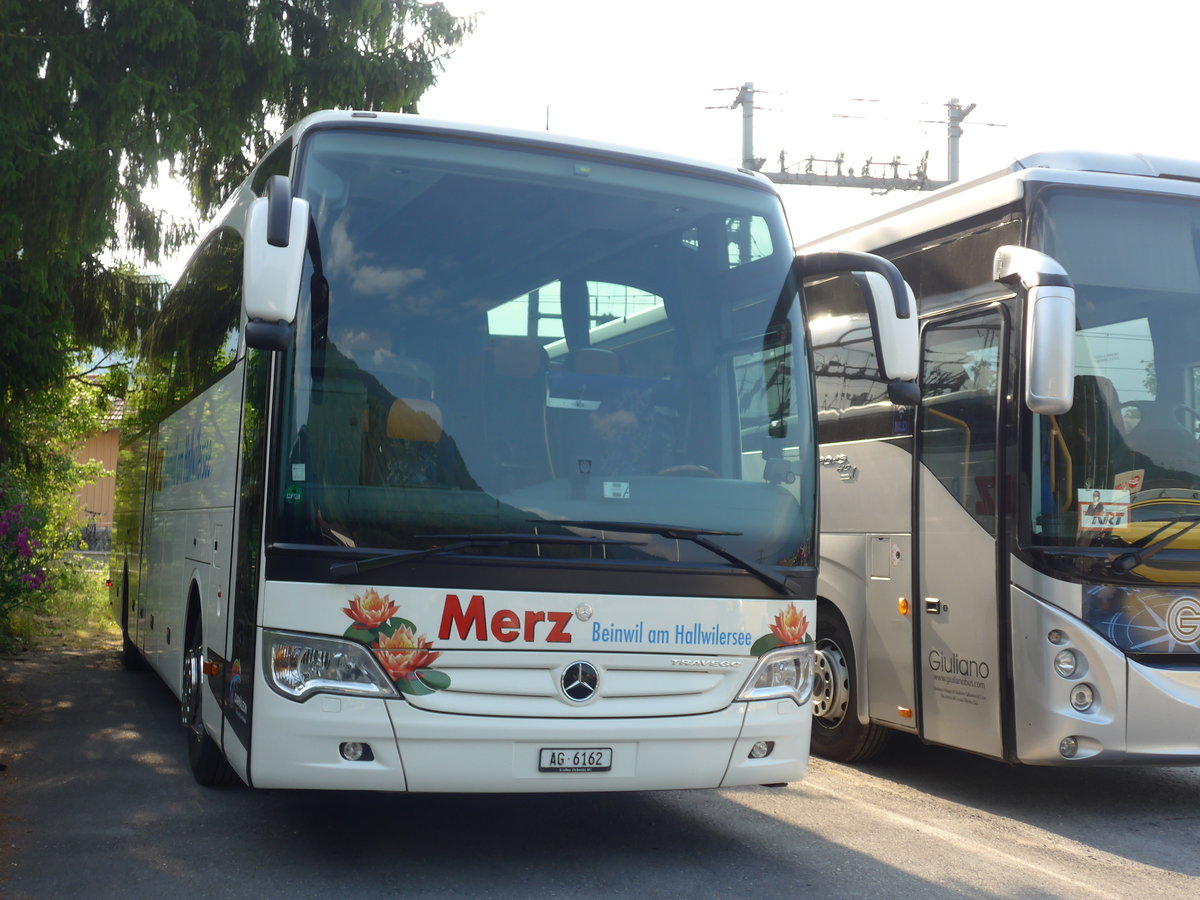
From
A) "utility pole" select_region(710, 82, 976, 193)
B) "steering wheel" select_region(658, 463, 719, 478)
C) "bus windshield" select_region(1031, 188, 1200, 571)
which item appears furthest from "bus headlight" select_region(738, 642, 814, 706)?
"utility pole" select_region(710, 82, 976, 193)

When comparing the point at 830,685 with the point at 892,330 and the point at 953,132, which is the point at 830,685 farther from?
the point at 953,132

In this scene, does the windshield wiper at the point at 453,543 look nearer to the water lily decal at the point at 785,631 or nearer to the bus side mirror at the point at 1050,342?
the water lily decal at the point at 785,631

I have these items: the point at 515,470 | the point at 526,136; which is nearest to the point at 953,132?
the point at 526,136

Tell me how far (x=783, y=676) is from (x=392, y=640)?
1.79 meters

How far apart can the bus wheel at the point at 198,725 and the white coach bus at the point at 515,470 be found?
25.8 inches

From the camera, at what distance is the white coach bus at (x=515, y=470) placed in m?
5.42

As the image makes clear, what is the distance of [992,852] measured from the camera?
21.3 feet

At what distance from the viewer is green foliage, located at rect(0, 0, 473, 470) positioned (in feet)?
30.8

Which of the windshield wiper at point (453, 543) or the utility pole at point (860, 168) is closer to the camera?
the windshield wiper at point (453, 543)

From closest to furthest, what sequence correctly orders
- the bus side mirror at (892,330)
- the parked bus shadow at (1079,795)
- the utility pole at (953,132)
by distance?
the bus side mirror at (892,330)
the parked bus shadow at (1079,795)
the utility pole at (953,132)

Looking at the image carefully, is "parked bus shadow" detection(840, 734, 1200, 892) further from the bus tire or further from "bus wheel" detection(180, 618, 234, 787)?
the bus tire

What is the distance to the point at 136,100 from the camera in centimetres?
960

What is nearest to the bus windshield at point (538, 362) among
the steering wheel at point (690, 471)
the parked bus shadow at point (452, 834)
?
the steering wheel at point (690, 471)

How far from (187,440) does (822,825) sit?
4567 mm
